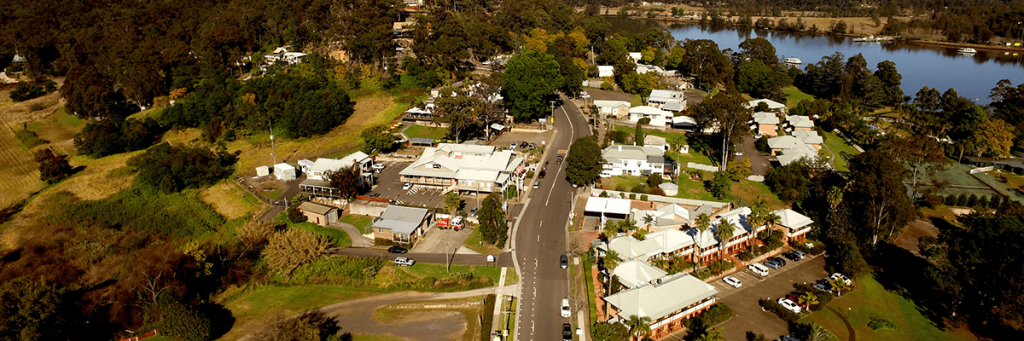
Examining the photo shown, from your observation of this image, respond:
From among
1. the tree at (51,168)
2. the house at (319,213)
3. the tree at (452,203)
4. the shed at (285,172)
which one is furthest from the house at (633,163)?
the tree at (51,168)

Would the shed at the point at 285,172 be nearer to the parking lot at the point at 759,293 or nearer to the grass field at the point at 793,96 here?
the parking lot at the point at 759,293

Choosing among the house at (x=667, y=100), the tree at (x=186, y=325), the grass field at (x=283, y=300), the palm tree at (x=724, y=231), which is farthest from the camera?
the house at (x=667, y=100)

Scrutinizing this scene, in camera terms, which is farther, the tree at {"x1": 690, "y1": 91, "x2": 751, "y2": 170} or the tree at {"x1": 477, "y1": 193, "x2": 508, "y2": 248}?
the tree at {"x1": 690, "y1": 91, "x2": 751, "y2": 170}

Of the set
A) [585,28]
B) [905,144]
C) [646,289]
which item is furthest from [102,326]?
[585,28]

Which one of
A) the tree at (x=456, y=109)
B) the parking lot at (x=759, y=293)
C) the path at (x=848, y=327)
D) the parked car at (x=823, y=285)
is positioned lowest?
the path at (x=848, y=327)

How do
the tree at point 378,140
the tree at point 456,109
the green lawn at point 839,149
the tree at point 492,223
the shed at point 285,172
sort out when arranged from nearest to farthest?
1. the tree at point 492,223
2. the shed at point 285,172
3. the green lawn at point 839,149
4. the tree at point 378,140
5. the tree at point 456,109

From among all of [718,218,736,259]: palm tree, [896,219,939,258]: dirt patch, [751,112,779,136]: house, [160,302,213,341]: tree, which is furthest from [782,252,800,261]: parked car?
[160,302,213,341]: tree

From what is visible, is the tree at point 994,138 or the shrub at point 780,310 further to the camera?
the tree at point 994,138

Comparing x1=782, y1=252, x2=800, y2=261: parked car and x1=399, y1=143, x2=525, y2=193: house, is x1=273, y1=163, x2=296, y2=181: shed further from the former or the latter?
x1=782, y1=252, x2=800, y2=261: parked car
